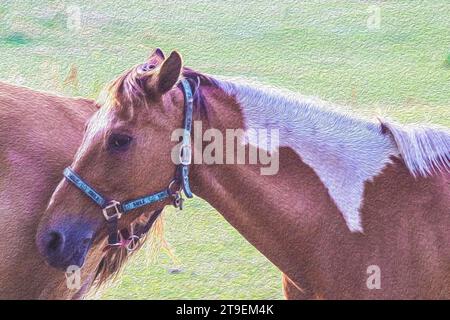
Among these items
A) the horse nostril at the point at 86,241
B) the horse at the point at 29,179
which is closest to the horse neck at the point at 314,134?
the horse nostril at the point at 86,241

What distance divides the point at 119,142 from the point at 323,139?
25.1 inches

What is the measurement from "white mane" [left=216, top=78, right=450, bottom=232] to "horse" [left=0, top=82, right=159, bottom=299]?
74cm

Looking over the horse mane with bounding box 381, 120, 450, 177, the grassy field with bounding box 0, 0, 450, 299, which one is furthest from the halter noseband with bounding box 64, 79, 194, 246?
the grassy field with bounding box 0, 0, 450, 299

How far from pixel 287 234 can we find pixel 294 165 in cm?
22

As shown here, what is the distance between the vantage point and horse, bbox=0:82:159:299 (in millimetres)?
2656

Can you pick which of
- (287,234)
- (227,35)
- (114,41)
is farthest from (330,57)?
(287,234)

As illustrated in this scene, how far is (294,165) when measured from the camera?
2.38 meters

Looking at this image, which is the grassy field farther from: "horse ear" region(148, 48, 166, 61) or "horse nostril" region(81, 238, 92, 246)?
"horse nostril" region(81, 238, 92, 246)

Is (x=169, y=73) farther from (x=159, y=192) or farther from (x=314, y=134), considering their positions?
(x=314, y=134)

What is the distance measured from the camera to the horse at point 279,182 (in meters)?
2.31

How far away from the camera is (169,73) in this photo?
224 cm

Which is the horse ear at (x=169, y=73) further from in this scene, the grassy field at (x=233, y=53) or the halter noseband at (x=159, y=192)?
the grassy field at (x=233, y=53)
